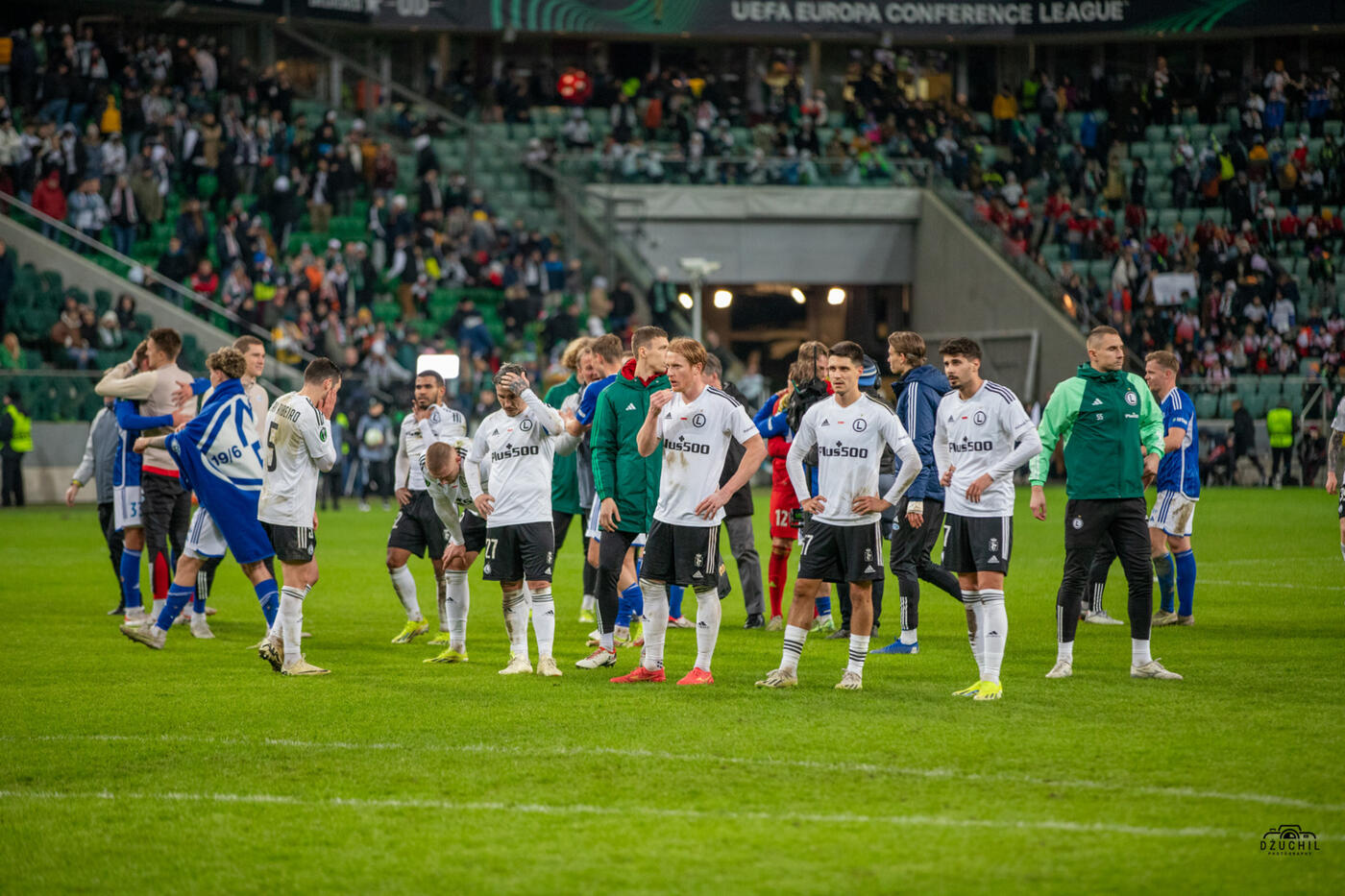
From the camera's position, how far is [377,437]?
2697 cm

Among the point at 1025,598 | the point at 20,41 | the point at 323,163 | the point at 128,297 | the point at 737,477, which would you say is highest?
the point at 20,41

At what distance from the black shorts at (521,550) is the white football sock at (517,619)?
356mm

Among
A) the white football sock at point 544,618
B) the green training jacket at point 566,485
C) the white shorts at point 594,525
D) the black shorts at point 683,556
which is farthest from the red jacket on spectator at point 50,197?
the black shorts at point 683,556

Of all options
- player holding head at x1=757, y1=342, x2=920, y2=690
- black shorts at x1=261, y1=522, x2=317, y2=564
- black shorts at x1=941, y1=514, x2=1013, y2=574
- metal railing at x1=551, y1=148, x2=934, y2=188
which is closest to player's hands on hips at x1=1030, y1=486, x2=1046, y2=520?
black shorts at x1=941, y1=514, x2=1013, y2=574

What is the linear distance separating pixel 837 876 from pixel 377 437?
22566 mm

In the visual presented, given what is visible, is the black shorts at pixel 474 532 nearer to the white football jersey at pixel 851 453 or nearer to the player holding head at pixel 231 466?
the player holding head at pixel 231 466

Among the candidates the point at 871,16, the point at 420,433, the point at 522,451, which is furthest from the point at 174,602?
the point at 871,16

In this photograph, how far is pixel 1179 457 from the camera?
12.2m

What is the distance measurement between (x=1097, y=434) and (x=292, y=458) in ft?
17.3

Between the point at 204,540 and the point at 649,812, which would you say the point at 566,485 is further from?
the point at 649,812

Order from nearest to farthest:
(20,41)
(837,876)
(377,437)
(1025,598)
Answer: (837,876), (1025,598), (377,437), (20,41)

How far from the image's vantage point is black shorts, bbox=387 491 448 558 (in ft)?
37.4

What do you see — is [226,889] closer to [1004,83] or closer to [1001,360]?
[1001,360]

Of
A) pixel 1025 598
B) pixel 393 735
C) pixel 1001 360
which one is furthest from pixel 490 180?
pixel 393 735
